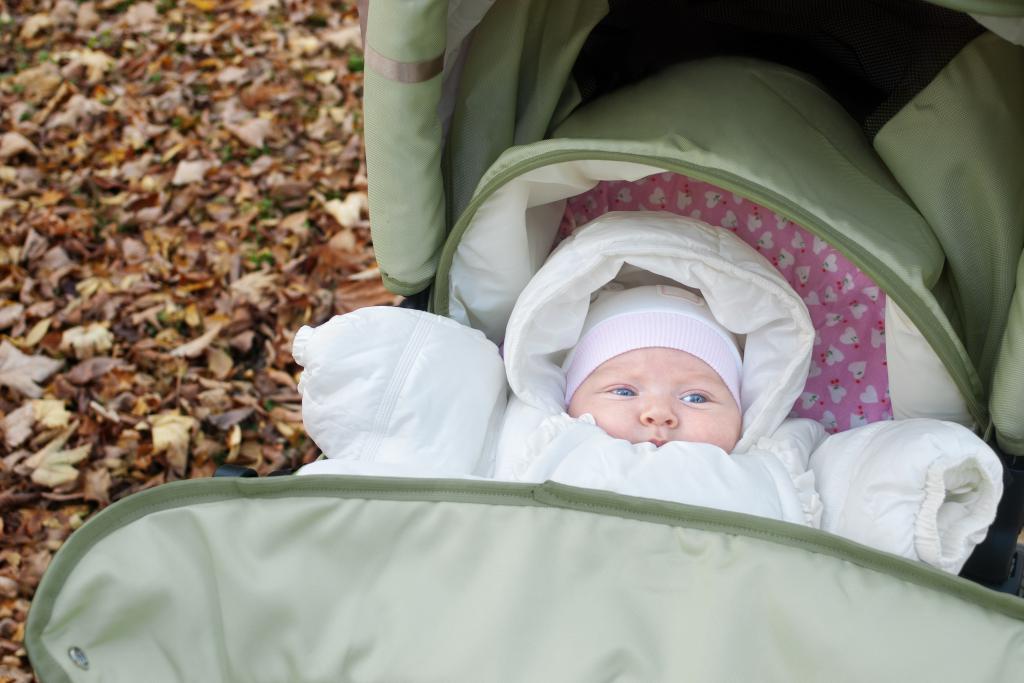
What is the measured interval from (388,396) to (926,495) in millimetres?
922

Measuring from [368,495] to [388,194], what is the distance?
61cm

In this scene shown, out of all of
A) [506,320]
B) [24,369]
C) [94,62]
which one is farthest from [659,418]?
[94,62]

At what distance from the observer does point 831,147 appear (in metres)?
1.80

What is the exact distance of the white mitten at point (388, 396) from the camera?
1.77m

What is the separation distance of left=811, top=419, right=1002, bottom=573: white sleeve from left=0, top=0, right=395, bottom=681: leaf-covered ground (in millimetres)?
1471

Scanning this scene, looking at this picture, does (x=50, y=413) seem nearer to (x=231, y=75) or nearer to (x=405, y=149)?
(x=405, y=149)

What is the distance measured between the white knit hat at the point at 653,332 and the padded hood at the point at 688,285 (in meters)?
0.03

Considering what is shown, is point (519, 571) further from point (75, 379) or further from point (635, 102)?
point (75, 379)

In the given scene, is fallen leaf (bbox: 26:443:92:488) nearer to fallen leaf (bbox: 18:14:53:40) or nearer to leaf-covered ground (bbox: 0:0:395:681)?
leaf-covered ground (bbox: 0:0:395:681)

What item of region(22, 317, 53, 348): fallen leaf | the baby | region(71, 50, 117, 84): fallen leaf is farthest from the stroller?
region(71, 50, 117, 84): fallen leaf

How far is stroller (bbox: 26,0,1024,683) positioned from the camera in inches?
51.6

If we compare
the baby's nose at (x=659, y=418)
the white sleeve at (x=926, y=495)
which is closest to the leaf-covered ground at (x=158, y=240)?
the baby's nose at (x=659, y=418)

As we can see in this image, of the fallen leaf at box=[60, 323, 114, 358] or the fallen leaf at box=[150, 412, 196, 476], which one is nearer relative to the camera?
the fallen leaf at box=[150, 412, 196, 476]

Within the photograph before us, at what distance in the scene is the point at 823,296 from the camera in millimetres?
2041
